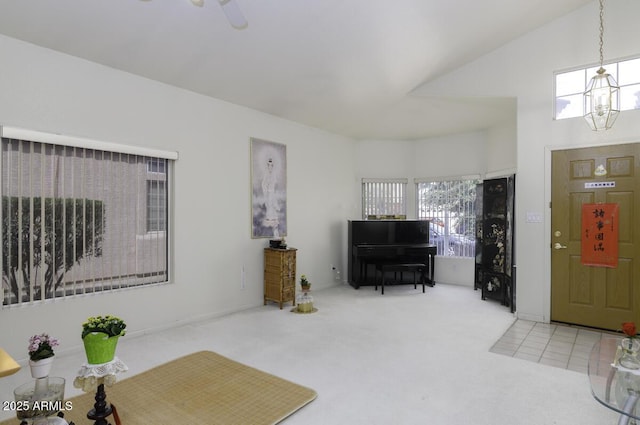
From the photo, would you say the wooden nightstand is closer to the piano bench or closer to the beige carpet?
the piano bench

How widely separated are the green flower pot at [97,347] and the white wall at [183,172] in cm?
167

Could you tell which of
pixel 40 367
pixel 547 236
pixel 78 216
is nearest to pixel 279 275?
pixel 78 216

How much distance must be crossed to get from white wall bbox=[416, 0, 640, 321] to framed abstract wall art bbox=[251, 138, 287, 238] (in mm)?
3037

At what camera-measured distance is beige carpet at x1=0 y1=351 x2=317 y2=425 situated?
2.38 m

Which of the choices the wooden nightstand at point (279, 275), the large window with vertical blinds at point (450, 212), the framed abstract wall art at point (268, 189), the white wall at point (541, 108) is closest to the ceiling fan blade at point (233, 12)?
the framed abstract wall art at point (268, 189)

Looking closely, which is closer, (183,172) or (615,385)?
(615,385)

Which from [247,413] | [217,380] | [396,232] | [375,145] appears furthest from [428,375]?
[375,145]

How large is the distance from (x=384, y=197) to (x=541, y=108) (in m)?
3.32

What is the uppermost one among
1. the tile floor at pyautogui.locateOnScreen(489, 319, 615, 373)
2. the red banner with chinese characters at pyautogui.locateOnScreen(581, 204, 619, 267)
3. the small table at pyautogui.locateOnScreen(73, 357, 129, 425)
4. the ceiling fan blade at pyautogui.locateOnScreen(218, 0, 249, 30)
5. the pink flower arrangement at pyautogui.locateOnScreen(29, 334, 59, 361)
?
the ceiling fan blade at pyautogui.locateOnScreen(218, 0, 249, 30)

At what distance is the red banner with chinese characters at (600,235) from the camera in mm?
4156

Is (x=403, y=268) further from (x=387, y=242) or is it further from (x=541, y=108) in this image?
(x=541, y=108)

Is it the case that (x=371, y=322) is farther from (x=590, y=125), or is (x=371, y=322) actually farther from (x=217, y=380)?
(x=590, y=125)

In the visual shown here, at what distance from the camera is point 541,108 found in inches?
181

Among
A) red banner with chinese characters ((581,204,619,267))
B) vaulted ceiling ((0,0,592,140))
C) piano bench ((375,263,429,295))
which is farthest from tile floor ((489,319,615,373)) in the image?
vaulted ceiling ((0,0,592,140))
